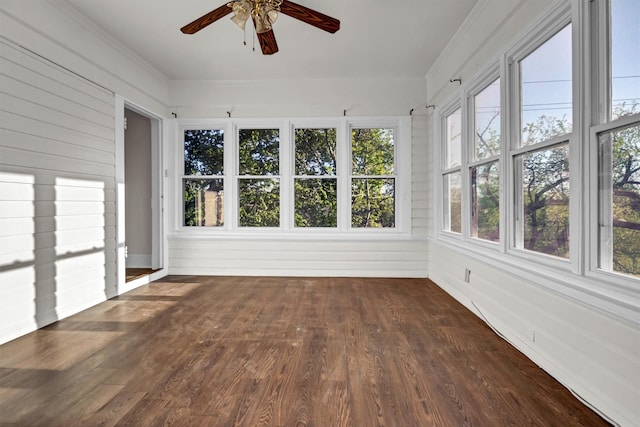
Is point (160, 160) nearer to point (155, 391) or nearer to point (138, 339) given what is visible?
point (138, 339)

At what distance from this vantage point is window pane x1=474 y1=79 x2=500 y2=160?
302 cm

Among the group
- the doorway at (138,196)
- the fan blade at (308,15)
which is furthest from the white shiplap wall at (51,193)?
the fan blade at (308,15)

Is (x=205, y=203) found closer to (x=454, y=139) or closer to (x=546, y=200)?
(x=454, y=139)

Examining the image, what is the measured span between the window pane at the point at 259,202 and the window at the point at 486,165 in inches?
107

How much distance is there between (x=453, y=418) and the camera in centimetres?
169

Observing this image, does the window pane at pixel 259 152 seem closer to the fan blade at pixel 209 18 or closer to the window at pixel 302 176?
the window at pixel 302 176

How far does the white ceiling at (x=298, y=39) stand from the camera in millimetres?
3189

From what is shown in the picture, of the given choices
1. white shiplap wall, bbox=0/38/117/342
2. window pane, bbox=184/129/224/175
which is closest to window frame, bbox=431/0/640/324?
white shiplap wall, bbox=0/38/117/342

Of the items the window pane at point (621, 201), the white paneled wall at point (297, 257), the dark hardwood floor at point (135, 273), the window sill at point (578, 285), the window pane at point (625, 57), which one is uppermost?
the window pane at point (625, 57)

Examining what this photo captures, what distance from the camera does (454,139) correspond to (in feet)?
13.6

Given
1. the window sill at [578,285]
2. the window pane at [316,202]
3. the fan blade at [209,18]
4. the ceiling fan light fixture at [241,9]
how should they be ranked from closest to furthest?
1. the window sill at [578,285]
2. the ceiling fan light fixture at [241,9]
3. the fan blade at [209,18]
4. the window pane at [316,202]

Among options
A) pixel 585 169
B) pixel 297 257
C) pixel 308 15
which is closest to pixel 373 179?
pixel 297 257

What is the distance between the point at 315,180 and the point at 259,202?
2.97ft

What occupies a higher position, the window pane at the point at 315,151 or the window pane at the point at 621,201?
the window pane at the point at 315,151
